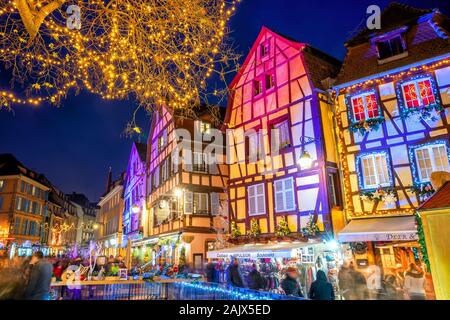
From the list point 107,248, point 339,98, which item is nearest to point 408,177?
point 339,98

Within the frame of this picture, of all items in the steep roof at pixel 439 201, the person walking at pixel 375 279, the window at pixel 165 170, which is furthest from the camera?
the window at pixel 165 170

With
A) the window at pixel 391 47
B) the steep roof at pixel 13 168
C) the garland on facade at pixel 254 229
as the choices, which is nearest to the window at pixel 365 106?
the window at pixel 391 47

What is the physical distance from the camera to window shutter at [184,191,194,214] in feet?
66.3

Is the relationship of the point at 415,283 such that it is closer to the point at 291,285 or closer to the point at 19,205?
the point at 291,285

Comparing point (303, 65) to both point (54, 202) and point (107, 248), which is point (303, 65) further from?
point (54, 202)

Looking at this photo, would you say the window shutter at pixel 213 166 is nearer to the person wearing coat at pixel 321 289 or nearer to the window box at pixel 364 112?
the window box at pixel 364 112

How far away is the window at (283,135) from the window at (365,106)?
308 centimetres

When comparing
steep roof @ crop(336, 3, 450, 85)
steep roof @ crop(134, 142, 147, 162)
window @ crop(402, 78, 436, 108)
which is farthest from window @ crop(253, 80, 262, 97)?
steep roof @ crop(134, 142, 147, 162)

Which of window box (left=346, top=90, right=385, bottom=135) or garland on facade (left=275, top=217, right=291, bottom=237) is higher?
window box (left=346, top=90, right=385, bottom=135)

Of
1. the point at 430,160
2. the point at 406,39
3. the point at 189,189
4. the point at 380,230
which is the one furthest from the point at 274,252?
the point at 406,39

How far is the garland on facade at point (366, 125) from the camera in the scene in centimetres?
1322

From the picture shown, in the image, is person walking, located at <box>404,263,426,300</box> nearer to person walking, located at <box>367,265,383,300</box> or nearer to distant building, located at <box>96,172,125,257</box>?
person walking, located at <box>367,265,383,300</box>

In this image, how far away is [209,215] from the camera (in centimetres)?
2097

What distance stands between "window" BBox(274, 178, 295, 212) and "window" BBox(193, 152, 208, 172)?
7364mm
